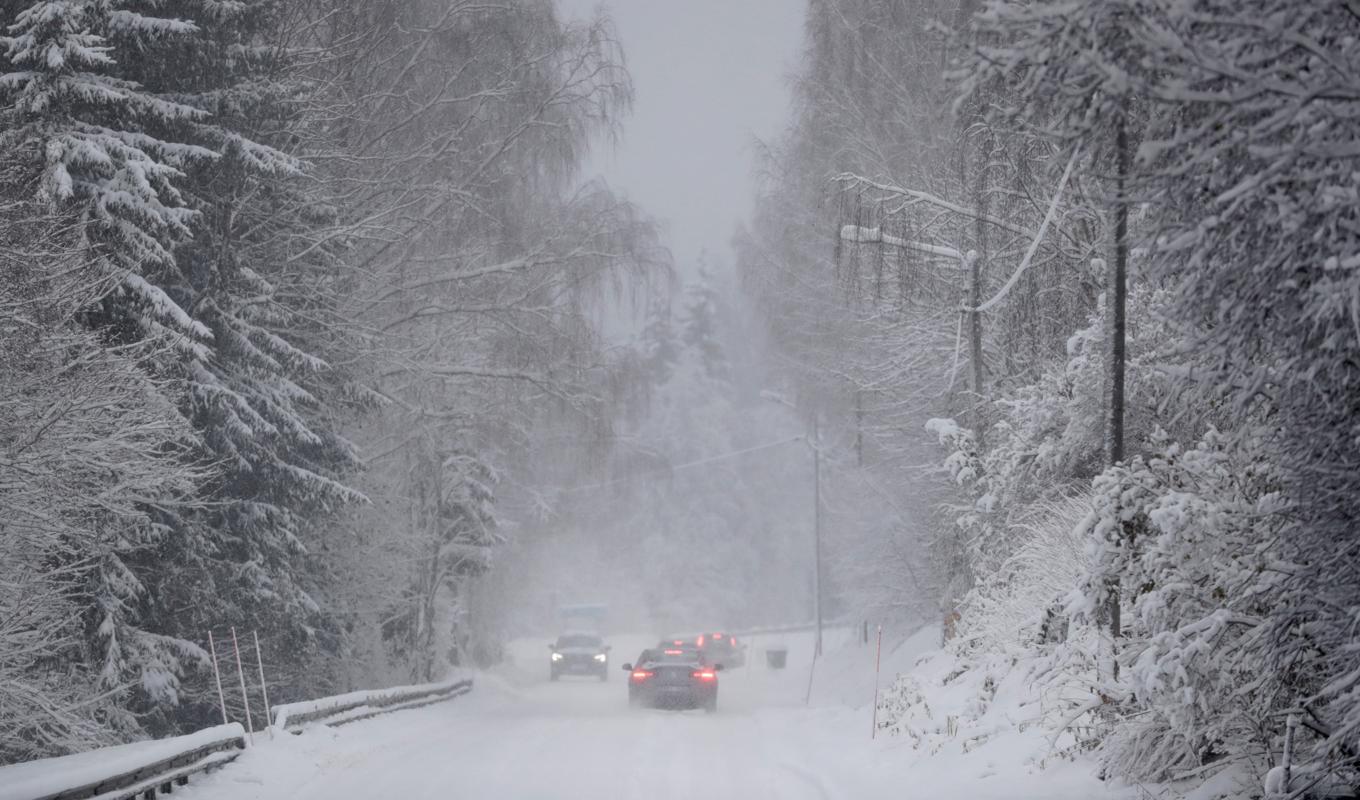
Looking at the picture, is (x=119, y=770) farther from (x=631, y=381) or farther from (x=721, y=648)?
(x=721, y=648)

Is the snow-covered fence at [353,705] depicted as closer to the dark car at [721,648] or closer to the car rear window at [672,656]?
the car rear window at [672,656]

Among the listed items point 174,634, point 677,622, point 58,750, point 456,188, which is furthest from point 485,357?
point 677,622

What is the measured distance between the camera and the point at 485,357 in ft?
90.9

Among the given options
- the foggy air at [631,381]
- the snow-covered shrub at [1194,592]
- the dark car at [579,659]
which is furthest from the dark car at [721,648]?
the snow-covered shrub at [1194,592]

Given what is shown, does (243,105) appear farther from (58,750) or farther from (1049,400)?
(1049,400)

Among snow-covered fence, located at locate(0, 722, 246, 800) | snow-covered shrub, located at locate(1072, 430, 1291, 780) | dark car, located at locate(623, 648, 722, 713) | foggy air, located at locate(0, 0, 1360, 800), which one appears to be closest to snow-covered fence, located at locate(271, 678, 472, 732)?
foggy air, located at locate(0, 0, 1360, 800)

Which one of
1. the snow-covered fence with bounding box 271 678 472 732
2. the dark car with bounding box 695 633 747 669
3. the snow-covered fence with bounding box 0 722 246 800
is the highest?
the snow-covered fence with bounding box 0 722 246 800

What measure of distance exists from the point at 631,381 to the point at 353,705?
1181 cm

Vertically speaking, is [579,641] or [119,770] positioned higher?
[119,770]

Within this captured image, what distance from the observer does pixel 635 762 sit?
14195 millimetres

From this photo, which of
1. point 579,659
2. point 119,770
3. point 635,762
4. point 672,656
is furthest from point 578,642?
point 119,770

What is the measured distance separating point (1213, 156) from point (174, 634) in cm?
1515

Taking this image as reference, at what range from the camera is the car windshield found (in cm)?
4238

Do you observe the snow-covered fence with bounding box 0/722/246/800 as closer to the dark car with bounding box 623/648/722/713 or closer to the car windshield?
the dark car with bounding box 623/648/722/713
